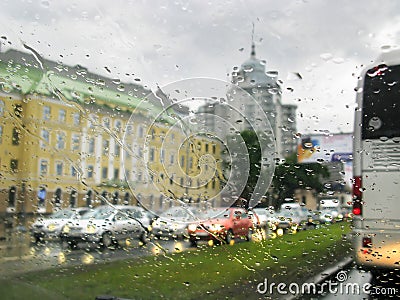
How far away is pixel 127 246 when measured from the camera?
388 cm

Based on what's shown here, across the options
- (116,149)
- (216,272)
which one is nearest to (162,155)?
(116,149)

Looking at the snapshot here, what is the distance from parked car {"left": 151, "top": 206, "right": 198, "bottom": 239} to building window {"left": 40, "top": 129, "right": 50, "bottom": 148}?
3.86 feet

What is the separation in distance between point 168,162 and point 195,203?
15.5 inches

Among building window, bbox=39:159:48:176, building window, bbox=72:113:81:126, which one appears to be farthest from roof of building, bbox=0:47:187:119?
building window, bbox=39:159:48:176

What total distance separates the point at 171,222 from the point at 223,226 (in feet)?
1.32

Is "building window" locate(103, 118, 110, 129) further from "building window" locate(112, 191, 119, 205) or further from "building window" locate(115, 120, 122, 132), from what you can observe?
"building window" locate(112, 191, 119, 205)

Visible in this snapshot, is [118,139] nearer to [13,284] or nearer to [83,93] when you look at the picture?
[83,93]

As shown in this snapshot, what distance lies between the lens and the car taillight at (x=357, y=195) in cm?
334

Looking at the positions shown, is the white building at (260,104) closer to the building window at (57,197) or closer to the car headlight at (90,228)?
the car headlight at (90,228)

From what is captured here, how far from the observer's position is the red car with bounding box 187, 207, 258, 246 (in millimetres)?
3547

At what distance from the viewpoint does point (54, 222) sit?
402cm

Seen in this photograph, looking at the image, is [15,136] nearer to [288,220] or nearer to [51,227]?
[51,227]

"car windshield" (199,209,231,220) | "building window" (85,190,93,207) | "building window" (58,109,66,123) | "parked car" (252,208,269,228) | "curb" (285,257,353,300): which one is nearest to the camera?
"curb" (285,257,353,300)

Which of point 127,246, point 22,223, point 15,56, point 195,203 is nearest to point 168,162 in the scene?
point 195,203
